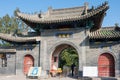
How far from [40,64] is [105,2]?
23.0 ft

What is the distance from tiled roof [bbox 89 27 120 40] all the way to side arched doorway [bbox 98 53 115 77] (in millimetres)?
1326

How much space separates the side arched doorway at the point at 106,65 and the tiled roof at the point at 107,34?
4.35ft

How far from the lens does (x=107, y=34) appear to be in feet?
52.4

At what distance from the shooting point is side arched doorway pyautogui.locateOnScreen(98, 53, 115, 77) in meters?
15.9

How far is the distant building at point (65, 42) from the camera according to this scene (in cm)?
1590

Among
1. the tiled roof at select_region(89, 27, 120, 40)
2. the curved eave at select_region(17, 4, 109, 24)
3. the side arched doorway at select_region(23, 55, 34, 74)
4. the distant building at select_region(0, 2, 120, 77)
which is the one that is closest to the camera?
the curved eave at select_region(17, 4, 109, 24)

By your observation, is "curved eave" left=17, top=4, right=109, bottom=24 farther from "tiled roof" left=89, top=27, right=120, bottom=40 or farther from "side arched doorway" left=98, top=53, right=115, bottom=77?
"side arched doorway" left=98, top=53, right=115, bottom=77

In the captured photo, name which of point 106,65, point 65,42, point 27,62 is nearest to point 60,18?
point 65,42

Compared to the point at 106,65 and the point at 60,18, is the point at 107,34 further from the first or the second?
the point at 60,18

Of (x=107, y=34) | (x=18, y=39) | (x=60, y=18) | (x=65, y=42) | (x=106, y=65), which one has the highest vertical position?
(x=60, y=18)

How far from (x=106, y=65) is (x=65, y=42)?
359 centimetres

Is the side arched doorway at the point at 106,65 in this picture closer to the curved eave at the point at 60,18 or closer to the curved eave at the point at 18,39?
the curved eave at the point at 60,18

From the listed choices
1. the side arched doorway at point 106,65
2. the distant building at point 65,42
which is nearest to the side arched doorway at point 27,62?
the distant building at point 65,42

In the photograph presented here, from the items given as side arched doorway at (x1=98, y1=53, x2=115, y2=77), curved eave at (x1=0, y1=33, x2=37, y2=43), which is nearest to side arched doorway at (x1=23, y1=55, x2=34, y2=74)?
curved eave at (x1=0, y1=33, x2=37, y2=43)
